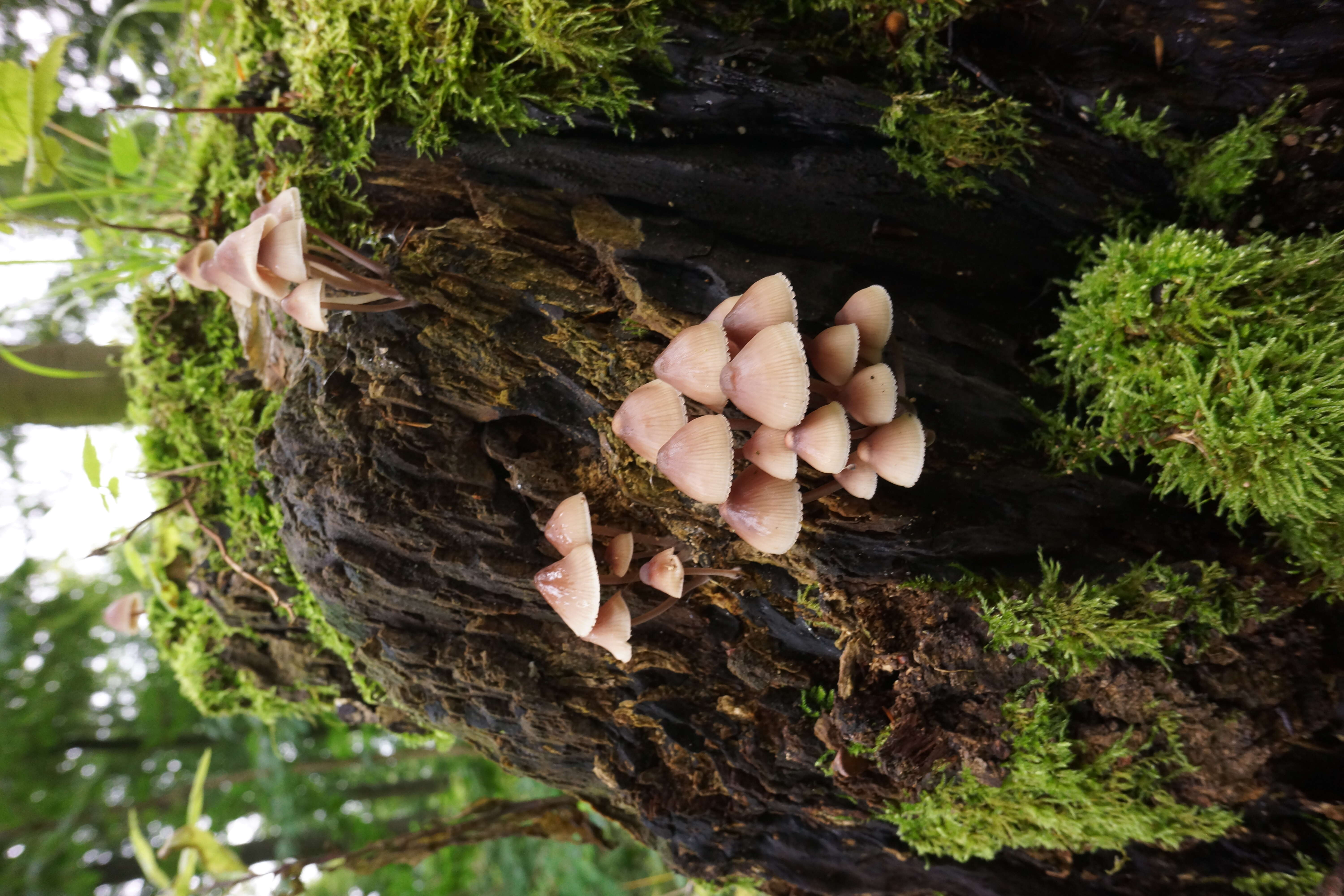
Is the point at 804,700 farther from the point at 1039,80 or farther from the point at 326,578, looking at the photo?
the point at 1039,80

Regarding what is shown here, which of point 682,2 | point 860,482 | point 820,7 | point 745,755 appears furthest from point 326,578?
point 820,7

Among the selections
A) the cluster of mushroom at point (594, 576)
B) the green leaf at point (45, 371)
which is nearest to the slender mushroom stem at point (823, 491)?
the cluster of mushroom at point (594, 576)

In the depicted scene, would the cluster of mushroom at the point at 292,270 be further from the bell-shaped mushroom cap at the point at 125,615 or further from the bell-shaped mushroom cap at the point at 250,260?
the bell-shaped mushroom cap at the point at 125,615

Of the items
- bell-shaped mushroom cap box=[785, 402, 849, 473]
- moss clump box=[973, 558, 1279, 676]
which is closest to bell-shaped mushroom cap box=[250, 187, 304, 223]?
bell-shaped mushroom cap box=[785, 402, 849, 473]

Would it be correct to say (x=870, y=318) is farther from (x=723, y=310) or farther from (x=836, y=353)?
(x=723, y=310)

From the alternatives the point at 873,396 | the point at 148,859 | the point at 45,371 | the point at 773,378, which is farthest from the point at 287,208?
the point at 148,859

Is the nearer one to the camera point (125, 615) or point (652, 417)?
point (652, 417)
